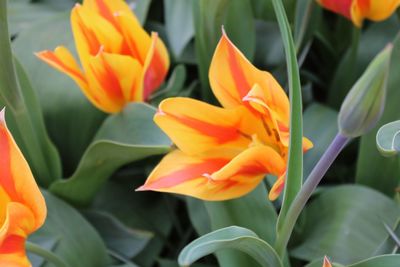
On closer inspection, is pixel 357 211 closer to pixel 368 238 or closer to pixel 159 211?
pixel 368 238

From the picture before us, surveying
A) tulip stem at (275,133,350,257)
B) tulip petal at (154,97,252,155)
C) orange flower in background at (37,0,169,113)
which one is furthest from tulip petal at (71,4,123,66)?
tulip stem at (275,133,350,257)

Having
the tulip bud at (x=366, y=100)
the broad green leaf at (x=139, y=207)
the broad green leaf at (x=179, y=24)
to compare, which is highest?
the tulip bud at (x=366, y=100)

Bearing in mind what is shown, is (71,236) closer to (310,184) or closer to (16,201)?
(16,201)

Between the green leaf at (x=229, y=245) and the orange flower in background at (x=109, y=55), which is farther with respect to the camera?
the orange flower in background at (x=109, y=55)

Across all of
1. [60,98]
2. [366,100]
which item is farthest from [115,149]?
[366,100]

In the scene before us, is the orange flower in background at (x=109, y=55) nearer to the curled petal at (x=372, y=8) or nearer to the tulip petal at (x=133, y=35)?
the tulip petal at (x=133, y=35)

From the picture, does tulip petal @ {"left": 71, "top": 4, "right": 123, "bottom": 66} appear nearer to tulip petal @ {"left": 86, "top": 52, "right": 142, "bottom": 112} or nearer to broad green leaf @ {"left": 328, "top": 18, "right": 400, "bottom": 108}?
tulip petal @ {"left": 86, "top": 52, "right": 142, "bottom": 112}

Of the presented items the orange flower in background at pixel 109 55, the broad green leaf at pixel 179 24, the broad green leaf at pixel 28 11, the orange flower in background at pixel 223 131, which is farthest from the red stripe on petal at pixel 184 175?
the broad green leaf at pixel 28 11

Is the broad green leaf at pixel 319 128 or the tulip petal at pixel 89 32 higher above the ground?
the tulip petal at pixel 89 32
